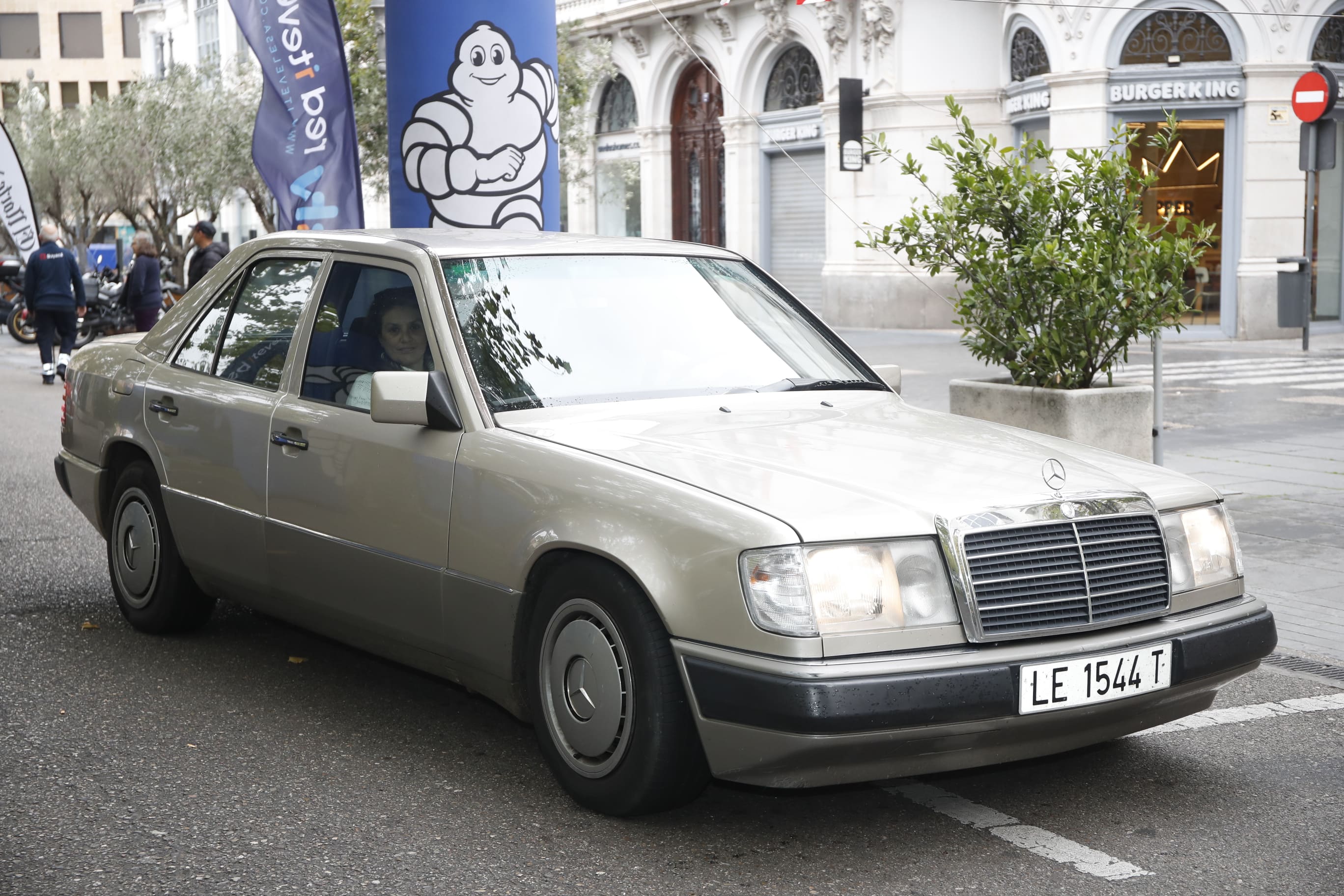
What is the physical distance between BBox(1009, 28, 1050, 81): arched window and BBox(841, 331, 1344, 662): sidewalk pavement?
252 inches

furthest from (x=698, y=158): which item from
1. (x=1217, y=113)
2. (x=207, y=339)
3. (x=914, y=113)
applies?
(x=207, y=339)

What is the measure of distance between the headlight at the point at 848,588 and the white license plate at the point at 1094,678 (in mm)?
248

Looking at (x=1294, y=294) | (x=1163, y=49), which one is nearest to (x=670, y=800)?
(x=1294, y=294)

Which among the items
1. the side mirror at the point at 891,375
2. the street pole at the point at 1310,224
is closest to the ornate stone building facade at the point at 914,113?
the street pole at the point at 1310,224

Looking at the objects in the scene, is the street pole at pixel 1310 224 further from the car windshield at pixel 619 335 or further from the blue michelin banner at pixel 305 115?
the car windshield at pixel 619 335

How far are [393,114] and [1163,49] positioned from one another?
16.1m

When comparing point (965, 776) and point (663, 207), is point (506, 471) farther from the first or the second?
point (663, 207)

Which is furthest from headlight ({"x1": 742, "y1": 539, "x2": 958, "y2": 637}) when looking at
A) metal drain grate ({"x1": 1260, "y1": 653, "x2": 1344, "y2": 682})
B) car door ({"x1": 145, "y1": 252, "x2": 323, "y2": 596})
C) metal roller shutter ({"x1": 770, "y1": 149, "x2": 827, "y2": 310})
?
metal roller shutter ({"x1": 770, "y1": 149, "x2": 827, "y2": 310})

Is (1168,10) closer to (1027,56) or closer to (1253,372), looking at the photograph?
(1027,56)

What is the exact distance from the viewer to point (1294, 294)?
2062 centimetres

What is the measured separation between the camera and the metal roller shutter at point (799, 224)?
98.3ft

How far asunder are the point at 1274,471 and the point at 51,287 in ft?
46.1

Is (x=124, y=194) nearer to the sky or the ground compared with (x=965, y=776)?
nearer to the sky

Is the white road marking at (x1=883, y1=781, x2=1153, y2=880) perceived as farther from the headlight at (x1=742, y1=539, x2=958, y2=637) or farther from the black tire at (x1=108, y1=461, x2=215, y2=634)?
the black tire at (x1=108, y1=461, x2=215, y2=634)
